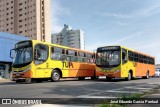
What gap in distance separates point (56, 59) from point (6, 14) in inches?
4372

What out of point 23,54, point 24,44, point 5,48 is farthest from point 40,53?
point 5,48

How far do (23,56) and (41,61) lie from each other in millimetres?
1319

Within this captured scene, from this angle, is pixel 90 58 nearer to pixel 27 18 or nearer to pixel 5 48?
pixel 5 48

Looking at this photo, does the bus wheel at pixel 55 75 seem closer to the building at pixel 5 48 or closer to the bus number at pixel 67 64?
the bus number at pixel 67 64

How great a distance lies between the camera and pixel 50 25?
126438 millimetres

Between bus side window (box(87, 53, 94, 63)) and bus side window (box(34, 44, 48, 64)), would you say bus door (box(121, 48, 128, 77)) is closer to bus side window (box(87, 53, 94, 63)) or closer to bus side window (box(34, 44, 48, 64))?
bus side window (box(87, 53, 94, 63))

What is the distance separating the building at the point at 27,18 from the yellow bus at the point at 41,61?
92910mm

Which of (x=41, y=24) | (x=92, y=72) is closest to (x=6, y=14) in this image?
(x=41, y=24)

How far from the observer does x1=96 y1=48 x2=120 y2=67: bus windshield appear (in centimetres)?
2422

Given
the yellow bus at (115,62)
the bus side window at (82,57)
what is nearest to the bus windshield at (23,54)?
the yellow bus at (115,62)

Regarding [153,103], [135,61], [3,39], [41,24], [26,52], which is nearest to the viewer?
[153,103]

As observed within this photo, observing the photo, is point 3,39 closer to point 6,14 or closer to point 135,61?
point 135,61

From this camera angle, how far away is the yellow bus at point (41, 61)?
20812mm

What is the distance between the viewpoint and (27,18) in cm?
12175
